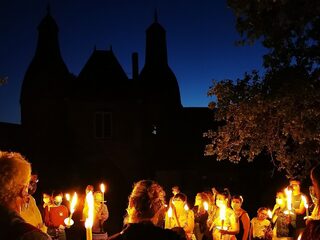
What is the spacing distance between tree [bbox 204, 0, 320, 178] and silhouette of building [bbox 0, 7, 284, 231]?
1349 cm

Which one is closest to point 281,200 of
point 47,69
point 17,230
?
point 17,230

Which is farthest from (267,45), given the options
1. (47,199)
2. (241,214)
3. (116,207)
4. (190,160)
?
(190,160)

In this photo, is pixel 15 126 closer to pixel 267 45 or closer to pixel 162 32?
pixel 162 32

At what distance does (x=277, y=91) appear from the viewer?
11953mm

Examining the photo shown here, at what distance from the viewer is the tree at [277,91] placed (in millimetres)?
10391

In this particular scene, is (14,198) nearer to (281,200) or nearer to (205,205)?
(281,200)

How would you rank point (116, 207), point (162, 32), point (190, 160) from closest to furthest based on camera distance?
point (116, 207)
point (190, 160)
point (162, 32)

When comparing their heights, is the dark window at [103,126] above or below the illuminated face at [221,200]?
above

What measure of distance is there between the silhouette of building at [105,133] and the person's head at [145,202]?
70.6ft

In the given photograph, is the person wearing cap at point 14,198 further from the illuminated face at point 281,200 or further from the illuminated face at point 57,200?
the illuminated face at point 281,200

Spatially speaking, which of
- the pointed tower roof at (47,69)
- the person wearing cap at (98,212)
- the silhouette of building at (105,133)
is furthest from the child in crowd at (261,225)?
the pointed tower roof at (47,69)

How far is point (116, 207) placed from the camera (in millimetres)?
27547

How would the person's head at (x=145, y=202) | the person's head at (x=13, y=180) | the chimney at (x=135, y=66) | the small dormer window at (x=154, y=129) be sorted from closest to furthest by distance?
1. the person's head at (x=13, y=180)
2. the person's head at (x=145, y=202)
3. the small dormer window at (x=154, y=129)
4. the chimney at (x=135, y=66)

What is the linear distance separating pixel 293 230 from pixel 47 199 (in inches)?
212
